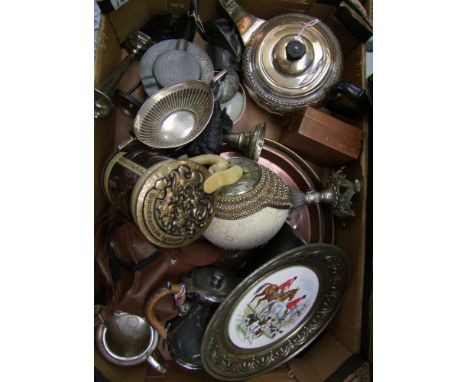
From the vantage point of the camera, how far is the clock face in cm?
100

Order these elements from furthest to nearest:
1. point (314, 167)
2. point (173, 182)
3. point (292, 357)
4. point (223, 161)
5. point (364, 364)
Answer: point (314, 167)
point (292, 357)
point (364, 364)
point (223, 161)
point (173, 182)

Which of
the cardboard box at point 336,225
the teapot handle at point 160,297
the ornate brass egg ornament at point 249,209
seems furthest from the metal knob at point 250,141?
the teapot handle at point 160,297

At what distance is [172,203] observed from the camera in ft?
2.68

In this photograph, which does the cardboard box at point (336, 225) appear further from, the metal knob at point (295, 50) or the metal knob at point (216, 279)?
the metal knob at point (216, 279)

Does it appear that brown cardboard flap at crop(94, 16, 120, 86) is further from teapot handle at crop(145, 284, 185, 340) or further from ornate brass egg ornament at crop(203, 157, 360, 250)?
teapot handle at crop(145, 284, 185, 340)

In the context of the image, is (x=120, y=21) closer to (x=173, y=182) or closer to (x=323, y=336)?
(x=173, y=182)

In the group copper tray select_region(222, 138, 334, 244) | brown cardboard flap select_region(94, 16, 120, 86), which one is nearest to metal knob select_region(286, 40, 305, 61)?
Answer: copper tray select_region(222, 138, 334, 244)

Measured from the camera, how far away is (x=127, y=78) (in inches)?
49.2

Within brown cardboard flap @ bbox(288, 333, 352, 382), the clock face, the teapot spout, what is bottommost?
brown cardboard flap @ bbox(288, 333, 352, 382)

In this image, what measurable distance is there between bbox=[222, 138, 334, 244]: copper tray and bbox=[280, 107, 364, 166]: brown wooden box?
0.07m

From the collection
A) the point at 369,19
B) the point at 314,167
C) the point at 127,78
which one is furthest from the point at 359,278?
the point at 127,78

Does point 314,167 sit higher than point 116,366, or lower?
higher

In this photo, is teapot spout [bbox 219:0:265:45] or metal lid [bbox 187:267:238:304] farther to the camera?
teapot spout [bbox 219:0:265:45]

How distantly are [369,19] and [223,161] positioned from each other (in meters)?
0.65
